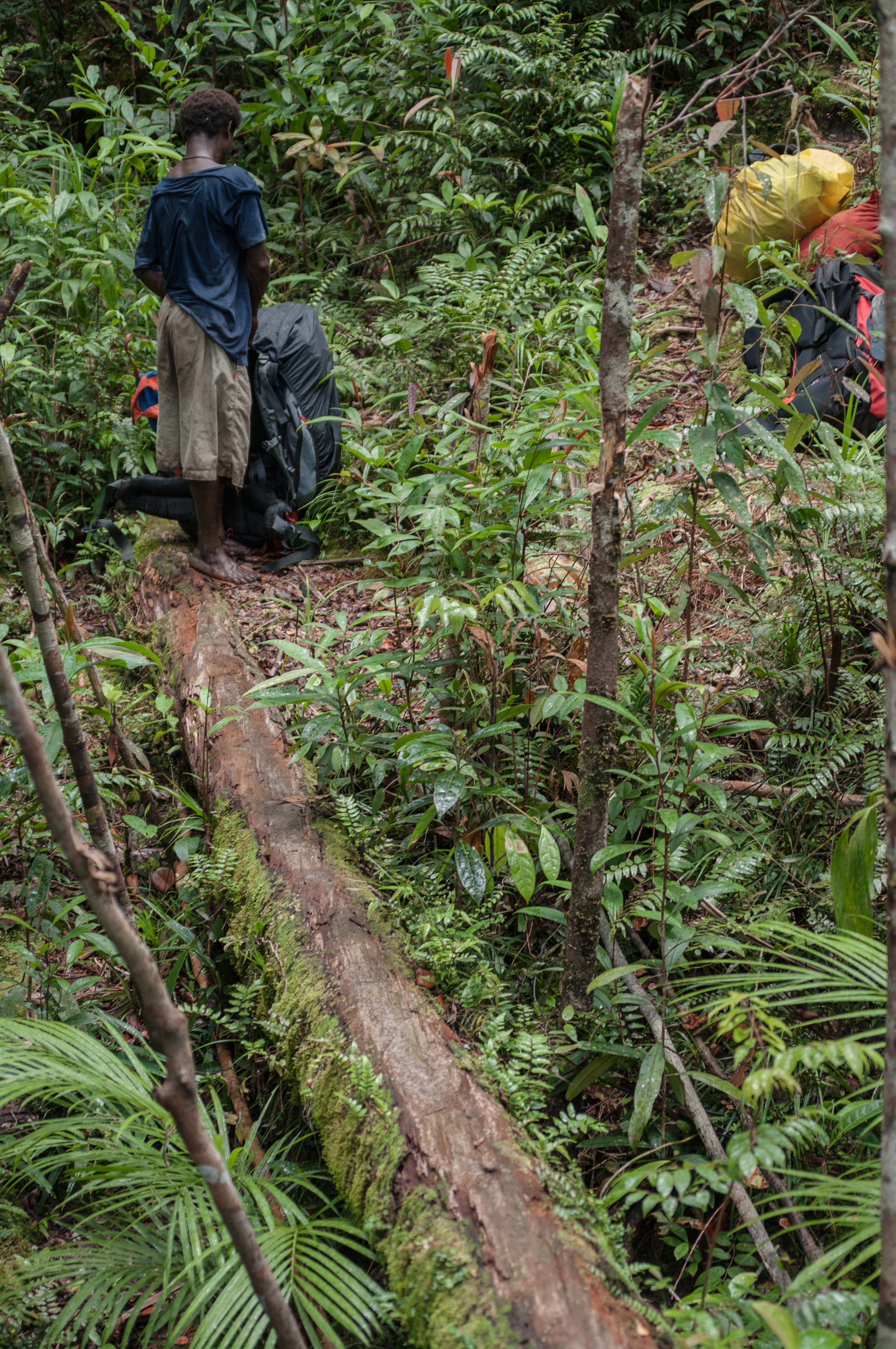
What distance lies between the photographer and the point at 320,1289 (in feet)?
5.58

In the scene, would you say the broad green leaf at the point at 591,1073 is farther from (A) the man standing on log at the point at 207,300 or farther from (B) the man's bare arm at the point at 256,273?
(B) the man's bare arm at the point at 256,273

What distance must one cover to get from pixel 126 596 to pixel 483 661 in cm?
248

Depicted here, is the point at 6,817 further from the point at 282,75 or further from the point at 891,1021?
the point at 282,75

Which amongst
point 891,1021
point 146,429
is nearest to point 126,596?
point 146,429

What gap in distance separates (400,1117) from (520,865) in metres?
0.61

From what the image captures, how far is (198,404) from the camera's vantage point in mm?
4020

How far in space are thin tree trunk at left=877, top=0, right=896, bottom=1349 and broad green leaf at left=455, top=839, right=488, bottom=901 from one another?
1.14 meters

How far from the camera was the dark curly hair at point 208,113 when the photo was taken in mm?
3787

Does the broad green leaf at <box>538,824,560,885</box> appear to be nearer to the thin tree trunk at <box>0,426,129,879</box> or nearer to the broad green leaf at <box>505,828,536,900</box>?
the broad green leaf at <box>505,828,536,900</box>

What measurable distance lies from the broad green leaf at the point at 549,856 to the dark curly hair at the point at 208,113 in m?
3.32

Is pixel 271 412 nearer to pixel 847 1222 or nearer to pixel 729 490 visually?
pixel 729 490

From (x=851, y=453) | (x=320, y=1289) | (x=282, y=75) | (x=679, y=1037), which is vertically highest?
(x=282, y=75)

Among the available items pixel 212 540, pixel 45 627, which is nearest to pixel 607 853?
pixel 45 627

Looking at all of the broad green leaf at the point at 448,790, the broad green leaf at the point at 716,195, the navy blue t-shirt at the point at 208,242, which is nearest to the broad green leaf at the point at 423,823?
the broad green leaf at the point at 448,790
